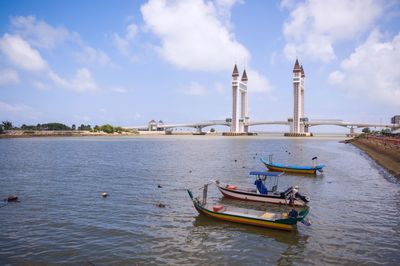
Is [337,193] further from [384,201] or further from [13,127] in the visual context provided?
[13,127]

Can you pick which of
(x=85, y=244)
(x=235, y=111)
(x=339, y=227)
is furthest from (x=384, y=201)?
(x=235, y=111)

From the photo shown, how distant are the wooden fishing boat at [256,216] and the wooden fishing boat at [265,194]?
315 cm

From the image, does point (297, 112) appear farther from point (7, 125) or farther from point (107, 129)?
point (7, 125)

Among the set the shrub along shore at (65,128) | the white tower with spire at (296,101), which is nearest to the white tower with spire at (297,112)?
the white tower with spire at (296,101)

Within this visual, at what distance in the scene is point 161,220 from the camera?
1741 centimetres

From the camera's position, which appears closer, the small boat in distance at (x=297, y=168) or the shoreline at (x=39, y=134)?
the small boat in distance at (x=297, y=168)

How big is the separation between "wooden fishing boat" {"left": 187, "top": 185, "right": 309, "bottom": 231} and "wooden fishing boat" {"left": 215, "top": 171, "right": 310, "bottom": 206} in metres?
3.15

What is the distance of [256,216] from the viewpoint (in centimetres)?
1644

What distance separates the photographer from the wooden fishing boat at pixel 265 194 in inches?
780

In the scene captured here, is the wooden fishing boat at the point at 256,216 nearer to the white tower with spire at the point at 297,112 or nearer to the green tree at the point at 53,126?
the white tower with spire at the point at 297,112

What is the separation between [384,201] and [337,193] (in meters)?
3.36

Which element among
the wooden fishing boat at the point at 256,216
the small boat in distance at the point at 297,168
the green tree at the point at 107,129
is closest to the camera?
the wooden fishing boat at the point at 256,216

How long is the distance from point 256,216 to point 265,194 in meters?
4.84

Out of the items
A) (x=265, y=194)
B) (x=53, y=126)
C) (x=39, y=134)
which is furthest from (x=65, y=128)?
(x=265, y=194)
